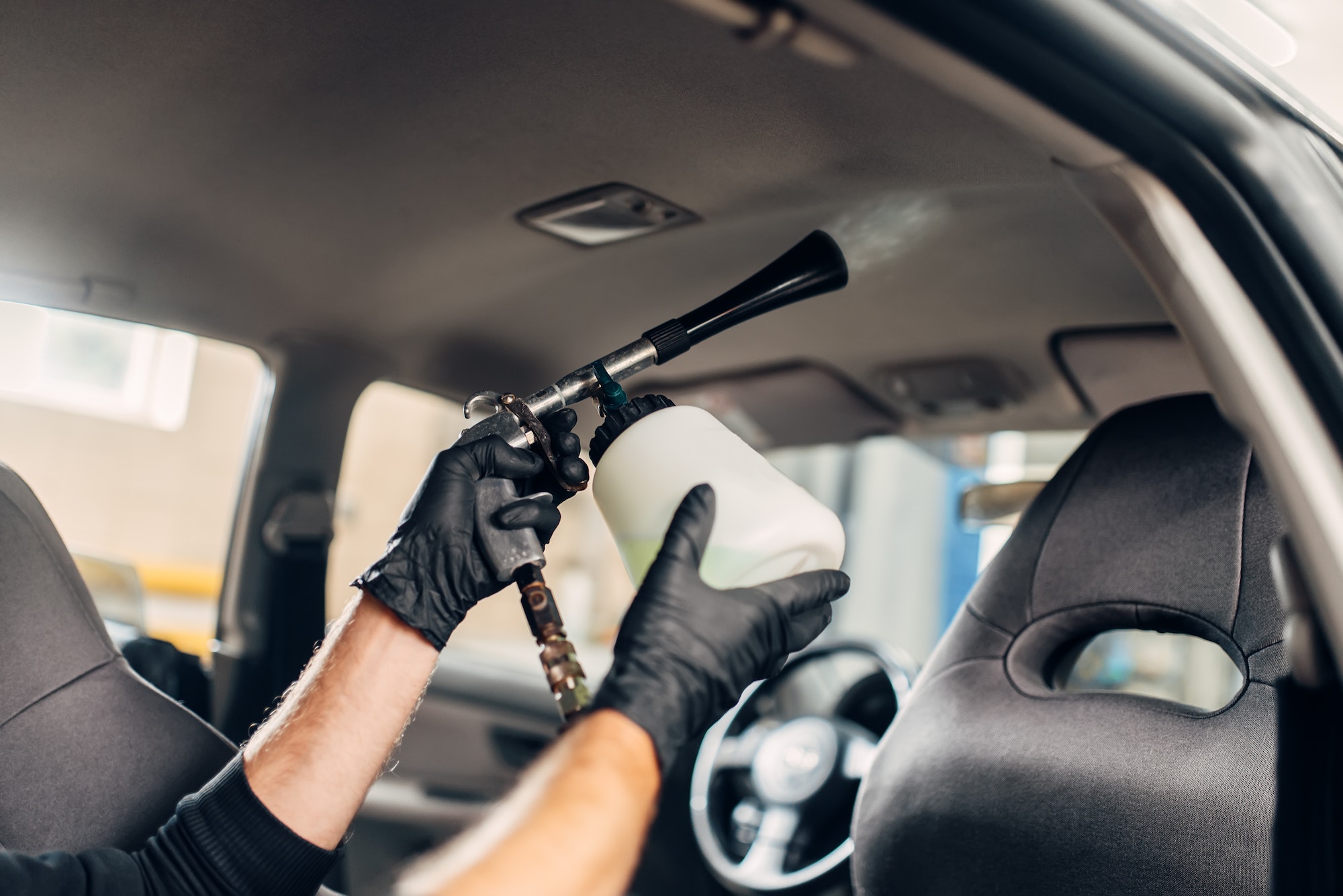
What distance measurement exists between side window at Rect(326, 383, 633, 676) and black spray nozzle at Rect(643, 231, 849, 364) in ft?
0.76

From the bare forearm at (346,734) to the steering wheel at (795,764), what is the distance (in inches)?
28.3

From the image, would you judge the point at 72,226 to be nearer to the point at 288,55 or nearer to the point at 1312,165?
the point at 288,55

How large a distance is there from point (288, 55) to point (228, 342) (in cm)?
87

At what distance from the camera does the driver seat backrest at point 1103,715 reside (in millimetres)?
971

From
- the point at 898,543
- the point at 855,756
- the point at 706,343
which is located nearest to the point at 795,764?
the point at 855,756

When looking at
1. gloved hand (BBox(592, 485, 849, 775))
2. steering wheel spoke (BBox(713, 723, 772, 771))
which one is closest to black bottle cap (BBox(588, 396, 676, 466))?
gloved hand (BBox(592, 485, 849, 775))

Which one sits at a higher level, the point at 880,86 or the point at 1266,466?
the point at 880,86

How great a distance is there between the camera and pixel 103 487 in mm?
6496

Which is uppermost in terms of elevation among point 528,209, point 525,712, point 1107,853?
point 528,209

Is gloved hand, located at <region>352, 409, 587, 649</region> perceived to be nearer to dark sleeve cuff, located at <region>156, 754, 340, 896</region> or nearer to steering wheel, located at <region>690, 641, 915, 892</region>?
dark sleeve cuff, located at <region>156, 754, 340, 896</region>

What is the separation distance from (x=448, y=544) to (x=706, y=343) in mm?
766

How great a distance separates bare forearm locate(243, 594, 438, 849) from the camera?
3.46ft

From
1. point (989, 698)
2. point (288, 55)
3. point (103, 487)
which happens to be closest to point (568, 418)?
point (288, 55)

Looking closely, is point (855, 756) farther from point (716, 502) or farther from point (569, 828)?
point (569, 828)
